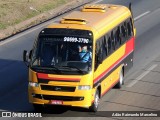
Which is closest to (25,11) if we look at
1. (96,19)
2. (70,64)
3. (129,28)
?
(129,28)

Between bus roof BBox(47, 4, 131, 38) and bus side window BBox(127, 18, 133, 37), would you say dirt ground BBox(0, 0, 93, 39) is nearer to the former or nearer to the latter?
bus side window BBox(127, 18, 133, 37)

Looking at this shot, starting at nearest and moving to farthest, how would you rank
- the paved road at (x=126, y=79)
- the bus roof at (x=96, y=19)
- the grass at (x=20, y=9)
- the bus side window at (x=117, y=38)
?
the bus roof at (x=96, y=19), the paved road at (x=126, y=79), the bus side window at (x=117, y=38), the grass at (x=20, y=9)

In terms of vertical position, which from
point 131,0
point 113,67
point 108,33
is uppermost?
point 108,33

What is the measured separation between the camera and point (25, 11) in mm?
35031

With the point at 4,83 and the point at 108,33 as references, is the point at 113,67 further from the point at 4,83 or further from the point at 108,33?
the point at 4,83

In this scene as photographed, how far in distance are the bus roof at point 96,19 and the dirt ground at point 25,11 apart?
9704 millimetres

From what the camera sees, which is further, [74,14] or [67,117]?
[74,14]

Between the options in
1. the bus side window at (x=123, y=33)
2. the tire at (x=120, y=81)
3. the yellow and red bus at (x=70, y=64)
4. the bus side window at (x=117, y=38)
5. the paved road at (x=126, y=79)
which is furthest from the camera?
the bus side window at (x=123, y=33)

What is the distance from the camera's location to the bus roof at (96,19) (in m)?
18.9

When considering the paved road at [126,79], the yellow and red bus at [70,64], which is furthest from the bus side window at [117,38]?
the paved road at [126,79]

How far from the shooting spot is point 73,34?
18.3 metres

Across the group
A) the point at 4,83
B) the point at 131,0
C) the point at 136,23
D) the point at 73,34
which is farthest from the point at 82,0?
the point at 73,34

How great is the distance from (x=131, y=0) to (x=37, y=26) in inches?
401

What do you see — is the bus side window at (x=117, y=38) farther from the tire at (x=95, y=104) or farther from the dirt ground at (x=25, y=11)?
the dirt ground at (x=25, y=11)
